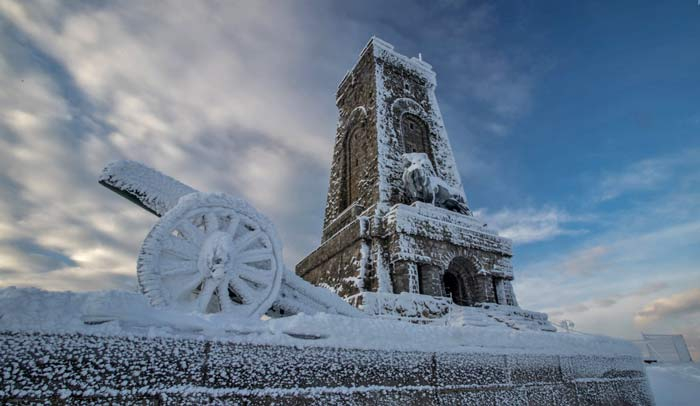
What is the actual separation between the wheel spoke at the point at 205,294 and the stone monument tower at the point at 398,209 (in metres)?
3.93

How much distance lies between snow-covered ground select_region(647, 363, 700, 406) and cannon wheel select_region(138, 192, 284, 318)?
25.1ft

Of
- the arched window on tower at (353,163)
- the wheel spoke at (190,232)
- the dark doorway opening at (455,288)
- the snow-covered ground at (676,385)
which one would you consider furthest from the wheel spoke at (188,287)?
the arched window on tower at (353,163)

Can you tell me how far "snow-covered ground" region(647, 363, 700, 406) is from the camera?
6636 millimetres

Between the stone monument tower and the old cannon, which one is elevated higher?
the stone monument tower

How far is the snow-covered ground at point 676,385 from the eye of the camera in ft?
21.8

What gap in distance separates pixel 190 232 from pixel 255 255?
0.66 meters

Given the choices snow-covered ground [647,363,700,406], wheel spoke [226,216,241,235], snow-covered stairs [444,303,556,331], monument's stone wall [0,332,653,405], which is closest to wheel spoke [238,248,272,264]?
wheel spoke [226,216,241,235]

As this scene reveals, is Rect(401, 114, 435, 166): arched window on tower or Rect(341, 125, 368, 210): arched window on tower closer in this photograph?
Rect(341, 125, 368, 210): arched window on tower

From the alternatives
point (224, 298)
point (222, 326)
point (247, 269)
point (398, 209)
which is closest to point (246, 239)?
point (247, 269)

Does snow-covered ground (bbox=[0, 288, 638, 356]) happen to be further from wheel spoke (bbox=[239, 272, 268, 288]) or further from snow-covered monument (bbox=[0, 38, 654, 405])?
wheel spoke (bbox=[239, 272, 268, 288])

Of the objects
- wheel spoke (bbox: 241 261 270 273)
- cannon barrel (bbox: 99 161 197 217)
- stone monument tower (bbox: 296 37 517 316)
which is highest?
stone monument tower (bbox: 296 37 517 316)

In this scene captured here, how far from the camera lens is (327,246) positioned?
35.2ft

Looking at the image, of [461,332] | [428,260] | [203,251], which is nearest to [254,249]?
[203,251]

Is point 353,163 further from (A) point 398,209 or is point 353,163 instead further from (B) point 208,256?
(B) point 208,256
